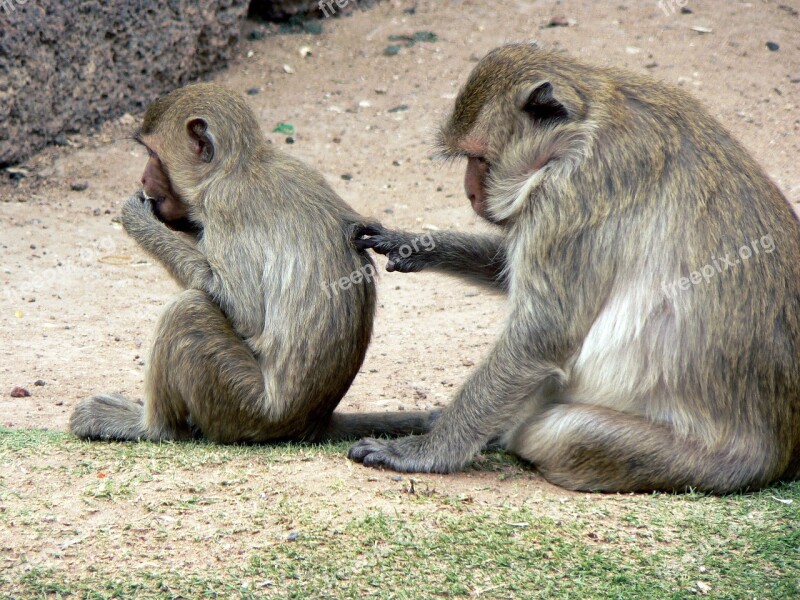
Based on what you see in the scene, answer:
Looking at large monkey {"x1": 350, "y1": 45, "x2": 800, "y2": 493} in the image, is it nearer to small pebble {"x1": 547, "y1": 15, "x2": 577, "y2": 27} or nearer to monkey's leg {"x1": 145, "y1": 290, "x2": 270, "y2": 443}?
monkey's leg {"x1": 145, "y1": 290, "x2": 270, "y2": 443}

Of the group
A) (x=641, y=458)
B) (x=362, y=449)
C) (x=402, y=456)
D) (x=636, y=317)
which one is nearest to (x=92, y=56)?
(x=362, y=449)

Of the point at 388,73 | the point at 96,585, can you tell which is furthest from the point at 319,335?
the point at 388,73

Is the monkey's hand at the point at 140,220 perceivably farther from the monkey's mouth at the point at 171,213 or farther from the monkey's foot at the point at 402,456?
the monkey's foot at the point at 402,456

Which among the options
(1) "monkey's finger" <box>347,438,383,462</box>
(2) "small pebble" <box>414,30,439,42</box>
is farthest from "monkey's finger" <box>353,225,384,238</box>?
(2) "small pebble" <box>414,30,439,42</box>

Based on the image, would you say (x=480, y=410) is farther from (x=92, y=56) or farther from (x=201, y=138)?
(x=92, y=56)

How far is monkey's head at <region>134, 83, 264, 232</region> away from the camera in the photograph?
201 inches

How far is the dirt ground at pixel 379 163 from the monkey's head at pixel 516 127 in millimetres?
876

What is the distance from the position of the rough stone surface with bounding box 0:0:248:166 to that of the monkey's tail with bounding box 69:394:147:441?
18.3ft

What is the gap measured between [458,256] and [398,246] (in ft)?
1.42

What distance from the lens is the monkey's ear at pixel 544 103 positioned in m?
4.63

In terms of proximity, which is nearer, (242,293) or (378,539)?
(378,539)

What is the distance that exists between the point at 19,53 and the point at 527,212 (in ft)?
23.2

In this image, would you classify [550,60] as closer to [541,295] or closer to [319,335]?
[541,295]

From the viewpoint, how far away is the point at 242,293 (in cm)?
489
